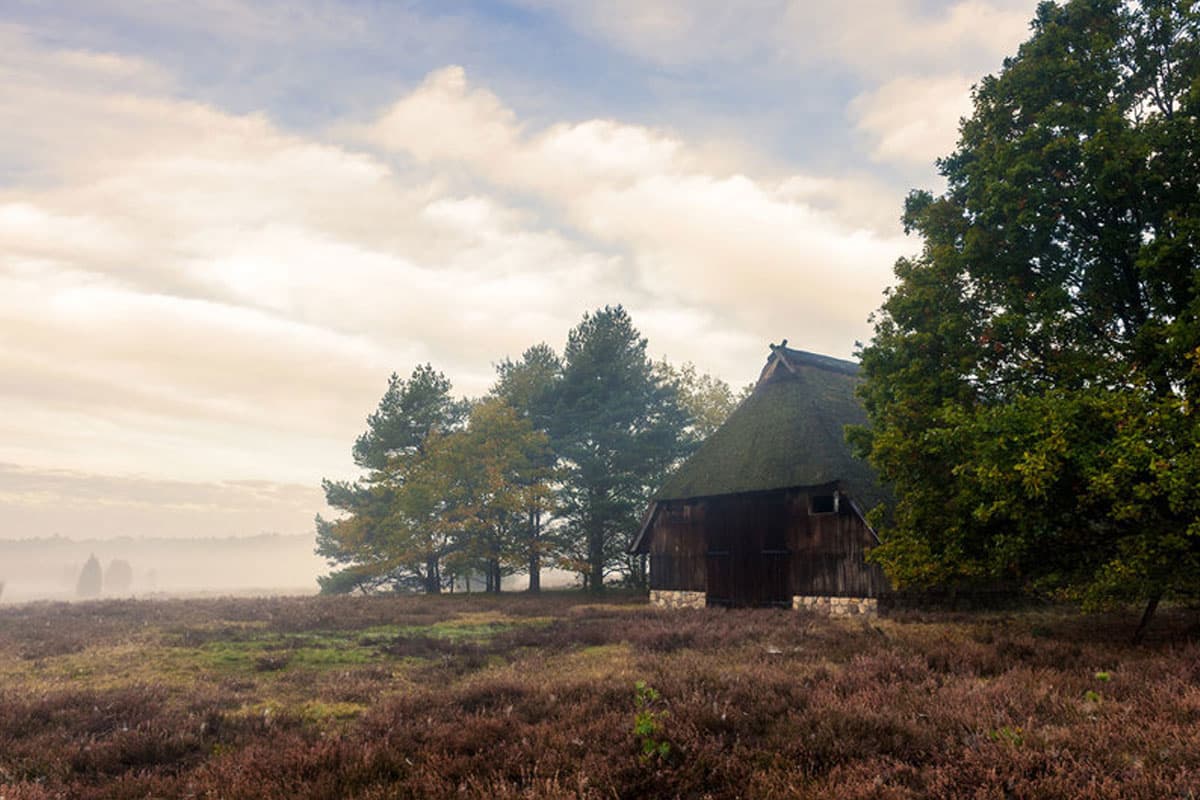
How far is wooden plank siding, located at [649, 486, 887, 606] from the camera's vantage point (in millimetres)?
21875

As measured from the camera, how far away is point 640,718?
22.7 ft

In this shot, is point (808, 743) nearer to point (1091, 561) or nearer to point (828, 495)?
point (1091, 561)

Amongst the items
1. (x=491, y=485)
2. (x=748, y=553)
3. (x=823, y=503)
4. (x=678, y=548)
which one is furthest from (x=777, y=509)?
(x=491, y=485)

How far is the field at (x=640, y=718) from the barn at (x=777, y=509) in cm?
629

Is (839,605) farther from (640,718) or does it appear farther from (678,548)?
(640,718)

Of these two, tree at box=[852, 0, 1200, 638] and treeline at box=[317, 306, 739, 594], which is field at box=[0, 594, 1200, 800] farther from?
treeline at box=[317, 306, 739, 594]

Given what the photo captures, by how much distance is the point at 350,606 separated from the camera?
27391 mm

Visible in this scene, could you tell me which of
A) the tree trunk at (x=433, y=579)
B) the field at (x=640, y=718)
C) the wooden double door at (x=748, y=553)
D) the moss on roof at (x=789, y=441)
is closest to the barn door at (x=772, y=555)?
the wooden double door at (x=748, y=553)

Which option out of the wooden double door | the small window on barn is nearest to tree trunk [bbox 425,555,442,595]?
the wooden double door

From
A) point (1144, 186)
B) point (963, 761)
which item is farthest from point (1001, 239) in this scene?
point (963, 761)

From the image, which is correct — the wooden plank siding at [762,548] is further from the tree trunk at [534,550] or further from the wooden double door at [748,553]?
the tree trunk at [534,550]

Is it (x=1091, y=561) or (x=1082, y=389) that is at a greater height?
(x=1082, y=389)

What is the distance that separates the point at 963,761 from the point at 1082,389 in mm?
9393

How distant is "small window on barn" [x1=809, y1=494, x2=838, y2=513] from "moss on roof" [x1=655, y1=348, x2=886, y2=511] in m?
0.66
